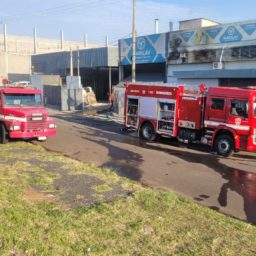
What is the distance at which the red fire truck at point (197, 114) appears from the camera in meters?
14.7

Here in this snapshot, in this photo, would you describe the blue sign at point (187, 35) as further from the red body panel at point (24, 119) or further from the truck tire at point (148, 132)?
the red body panel at point (24, 119)

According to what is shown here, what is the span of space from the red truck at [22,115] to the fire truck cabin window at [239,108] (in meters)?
7.83

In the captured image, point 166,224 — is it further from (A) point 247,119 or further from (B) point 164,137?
(B) point 164,137

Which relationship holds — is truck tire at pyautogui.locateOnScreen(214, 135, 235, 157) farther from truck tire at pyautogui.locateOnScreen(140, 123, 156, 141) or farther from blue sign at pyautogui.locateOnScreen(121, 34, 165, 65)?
blue sign at pyautogui.locateOnScreen(121, 34, 165, 65)

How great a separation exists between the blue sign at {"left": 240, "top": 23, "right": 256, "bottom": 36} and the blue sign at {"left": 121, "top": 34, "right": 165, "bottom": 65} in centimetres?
773

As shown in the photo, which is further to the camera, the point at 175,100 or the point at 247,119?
the point at 175,100

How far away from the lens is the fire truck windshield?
16.3 metres

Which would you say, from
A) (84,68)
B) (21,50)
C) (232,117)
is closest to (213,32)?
(232,117)

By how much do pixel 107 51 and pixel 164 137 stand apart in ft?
71.1

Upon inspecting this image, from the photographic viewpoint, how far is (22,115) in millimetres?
15711

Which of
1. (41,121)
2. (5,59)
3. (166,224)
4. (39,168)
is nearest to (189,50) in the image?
(41,121)

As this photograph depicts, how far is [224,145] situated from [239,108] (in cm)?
160

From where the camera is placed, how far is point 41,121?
16297 mm

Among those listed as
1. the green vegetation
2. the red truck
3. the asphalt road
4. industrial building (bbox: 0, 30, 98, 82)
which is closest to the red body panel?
the red truck
